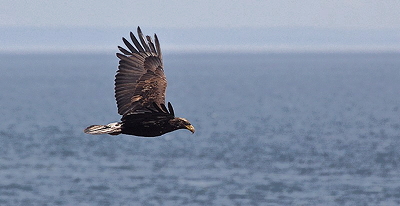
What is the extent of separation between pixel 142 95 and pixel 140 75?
57cm

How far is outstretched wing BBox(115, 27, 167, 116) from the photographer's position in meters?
13.0

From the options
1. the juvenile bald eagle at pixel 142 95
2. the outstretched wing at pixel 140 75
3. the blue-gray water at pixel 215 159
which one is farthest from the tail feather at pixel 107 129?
the blue-gray water at pixel 215 159

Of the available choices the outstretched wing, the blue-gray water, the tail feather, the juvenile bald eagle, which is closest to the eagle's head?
the juvenile bald eagle

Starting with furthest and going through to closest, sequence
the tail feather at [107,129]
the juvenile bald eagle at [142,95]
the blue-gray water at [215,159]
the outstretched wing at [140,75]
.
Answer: the blue-gray water at [215,159], the outstretched wing at [140,75], the juvenile bald eagle at [142,95], the tail feather at [107,129]

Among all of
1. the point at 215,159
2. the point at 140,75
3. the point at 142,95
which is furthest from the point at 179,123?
the point at 215,159

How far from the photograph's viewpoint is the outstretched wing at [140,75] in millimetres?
13008

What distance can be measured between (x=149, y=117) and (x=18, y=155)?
117 feet

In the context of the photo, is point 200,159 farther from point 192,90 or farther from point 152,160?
point 192,90

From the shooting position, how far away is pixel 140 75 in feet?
44.2

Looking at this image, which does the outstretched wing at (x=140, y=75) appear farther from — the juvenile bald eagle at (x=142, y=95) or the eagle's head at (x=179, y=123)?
the eagle's head at (x=179, y=123)

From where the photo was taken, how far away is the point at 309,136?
5472 centimetres

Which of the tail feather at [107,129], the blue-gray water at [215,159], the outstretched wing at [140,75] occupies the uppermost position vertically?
the blue-gray water at [215,159]

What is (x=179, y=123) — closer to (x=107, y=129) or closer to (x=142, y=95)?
(x=107, y=129)

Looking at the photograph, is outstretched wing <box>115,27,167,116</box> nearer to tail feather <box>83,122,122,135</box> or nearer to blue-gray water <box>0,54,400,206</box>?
tail feather <box>83,122,122,135</box>
